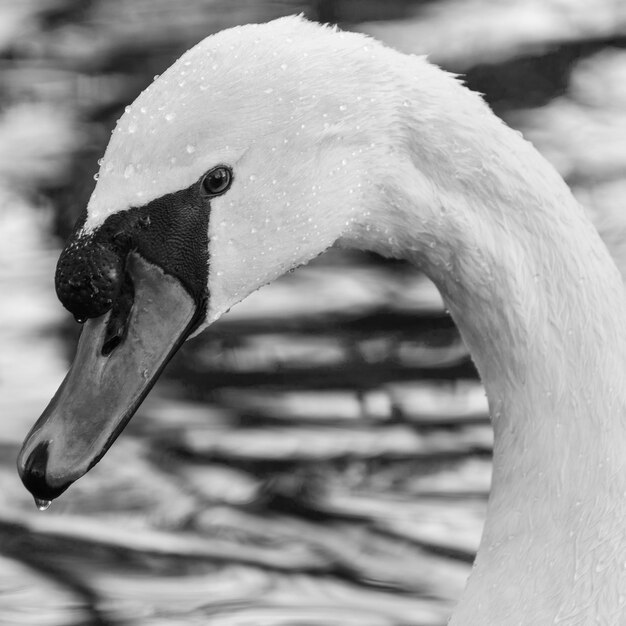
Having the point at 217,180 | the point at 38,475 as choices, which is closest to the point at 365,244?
the point at 217,180

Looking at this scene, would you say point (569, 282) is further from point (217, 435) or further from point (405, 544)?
point (217, 435)

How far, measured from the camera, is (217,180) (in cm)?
198

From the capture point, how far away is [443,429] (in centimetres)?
379

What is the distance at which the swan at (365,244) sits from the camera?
193cm

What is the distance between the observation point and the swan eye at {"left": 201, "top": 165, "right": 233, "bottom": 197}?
1.96 metres

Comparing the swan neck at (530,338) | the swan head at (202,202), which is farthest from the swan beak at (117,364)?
the swan neck at (530,338)

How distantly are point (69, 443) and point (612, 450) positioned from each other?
683 millimetres

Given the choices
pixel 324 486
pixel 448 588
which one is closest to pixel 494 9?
pixel 324 486

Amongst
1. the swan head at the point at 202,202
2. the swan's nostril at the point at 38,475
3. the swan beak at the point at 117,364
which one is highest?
the swan head at the point at 202,202

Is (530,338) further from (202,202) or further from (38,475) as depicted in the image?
(38,475)

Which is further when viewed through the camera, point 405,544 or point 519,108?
point 519,108

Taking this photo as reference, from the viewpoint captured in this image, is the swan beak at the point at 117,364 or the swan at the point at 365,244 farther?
the swan beak at the point at 117,364

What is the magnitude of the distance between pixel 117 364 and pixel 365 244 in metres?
0.35

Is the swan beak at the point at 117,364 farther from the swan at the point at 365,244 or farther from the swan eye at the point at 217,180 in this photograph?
the swan eye at the point at 217,180
